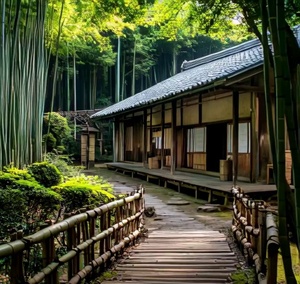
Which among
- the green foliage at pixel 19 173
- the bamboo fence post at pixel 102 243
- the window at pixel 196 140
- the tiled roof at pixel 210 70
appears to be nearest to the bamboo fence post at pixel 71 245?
the bamboo fence post at pixel 102 243

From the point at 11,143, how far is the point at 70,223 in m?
3.92

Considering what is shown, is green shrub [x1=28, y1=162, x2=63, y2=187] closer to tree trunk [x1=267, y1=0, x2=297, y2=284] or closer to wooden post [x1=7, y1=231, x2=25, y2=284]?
wooden post [x1=7, y1=231, x2=25, y2=284]

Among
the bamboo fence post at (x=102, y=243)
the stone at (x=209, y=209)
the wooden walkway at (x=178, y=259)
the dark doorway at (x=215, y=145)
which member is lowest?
the stone at (x=209, y=209)

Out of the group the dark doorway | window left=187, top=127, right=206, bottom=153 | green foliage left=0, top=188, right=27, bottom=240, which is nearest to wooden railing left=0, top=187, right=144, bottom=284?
green foliage left=0, top=188, right=27, bottom=240

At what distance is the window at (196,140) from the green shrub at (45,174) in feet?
17.7

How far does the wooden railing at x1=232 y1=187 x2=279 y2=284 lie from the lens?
6.97 feet

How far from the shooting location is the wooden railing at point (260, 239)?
2.12 meters

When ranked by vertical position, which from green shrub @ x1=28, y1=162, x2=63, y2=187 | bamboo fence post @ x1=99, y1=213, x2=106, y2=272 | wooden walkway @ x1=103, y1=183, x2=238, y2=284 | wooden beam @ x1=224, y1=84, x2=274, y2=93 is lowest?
wooden walkway @ x1=103, y1=183, x2=238, y2=284

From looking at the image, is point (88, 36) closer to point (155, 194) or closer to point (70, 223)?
point (155, 194)

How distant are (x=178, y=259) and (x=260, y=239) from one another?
1.01 meters

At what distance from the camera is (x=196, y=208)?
Answer: 7.07m

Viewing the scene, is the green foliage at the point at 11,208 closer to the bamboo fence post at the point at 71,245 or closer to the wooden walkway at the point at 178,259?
the wooden walkway at the point at 178,259

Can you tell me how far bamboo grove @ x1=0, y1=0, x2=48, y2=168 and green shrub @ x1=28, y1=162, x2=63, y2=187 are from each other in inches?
15.7

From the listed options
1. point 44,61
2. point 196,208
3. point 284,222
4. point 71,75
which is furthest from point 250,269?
point 71,75
